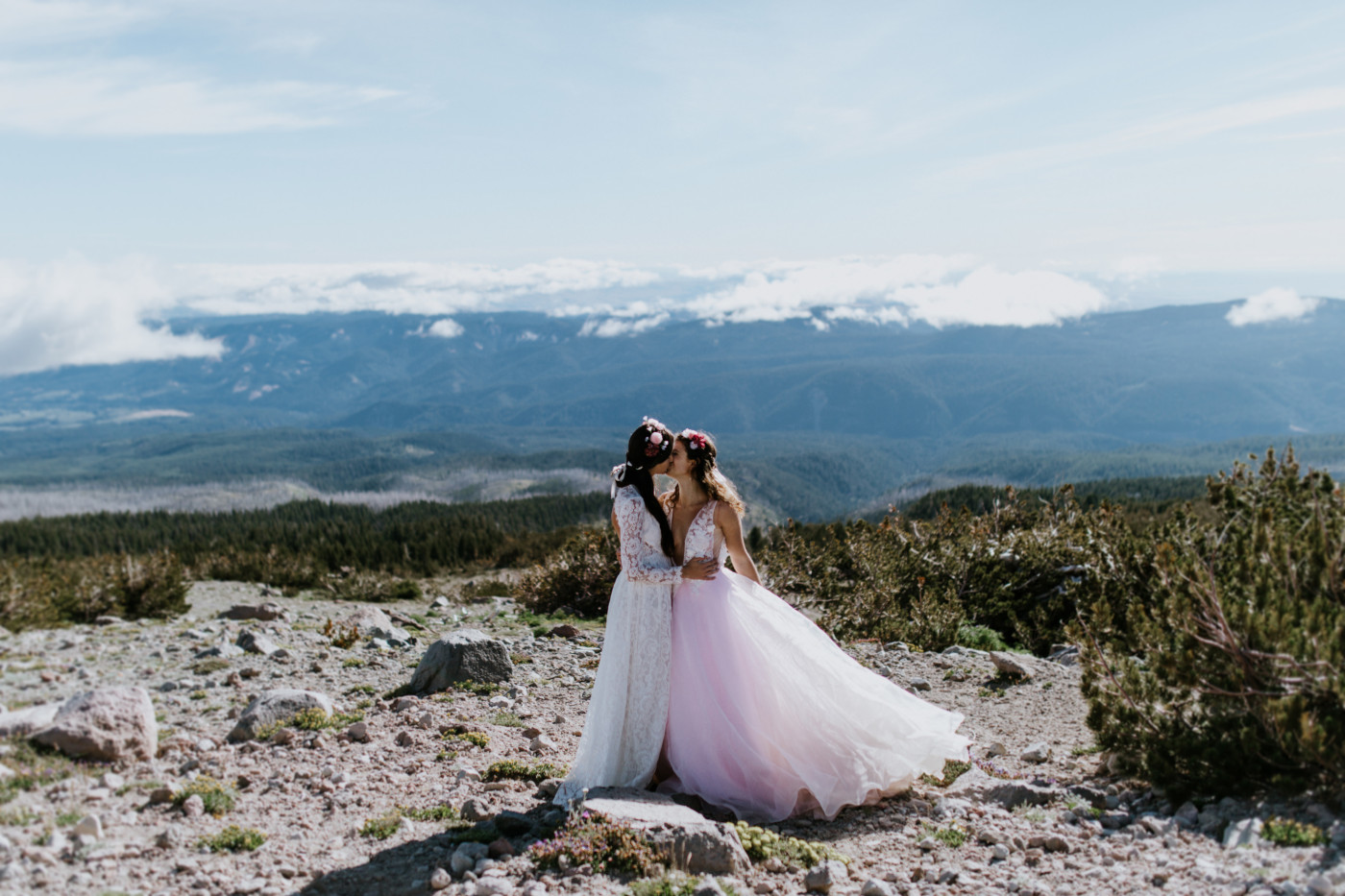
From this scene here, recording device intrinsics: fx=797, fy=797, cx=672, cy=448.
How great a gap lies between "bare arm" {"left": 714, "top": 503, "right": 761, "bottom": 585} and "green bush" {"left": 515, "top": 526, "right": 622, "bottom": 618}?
10.5m

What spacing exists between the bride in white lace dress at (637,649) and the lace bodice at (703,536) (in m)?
0.09

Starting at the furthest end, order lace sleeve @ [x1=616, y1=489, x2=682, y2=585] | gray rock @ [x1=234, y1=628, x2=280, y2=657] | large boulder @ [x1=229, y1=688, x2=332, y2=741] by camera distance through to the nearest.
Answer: gray rock @ [x1=234, y1=628, x2=280, y2=657], large boulder @ [x1=229, y1=688, x2=332, y2=741], lace sleeve @ [x1=616, y1=489, x2=682, y2=585]

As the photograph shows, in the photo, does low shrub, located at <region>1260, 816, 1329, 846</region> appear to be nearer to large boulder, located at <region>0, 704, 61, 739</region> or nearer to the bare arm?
the bare arm

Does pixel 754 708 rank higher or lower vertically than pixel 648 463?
lower

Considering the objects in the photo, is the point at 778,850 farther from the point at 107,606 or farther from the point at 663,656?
the point at 107,606

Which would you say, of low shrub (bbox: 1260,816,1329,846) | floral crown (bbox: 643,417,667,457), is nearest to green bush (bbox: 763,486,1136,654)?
low shrub (bbox: 1260,816,1329,846)

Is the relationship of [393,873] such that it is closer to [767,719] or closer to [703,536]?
[767,719]

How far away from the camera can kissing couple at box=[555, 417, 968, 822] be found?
23.6 ft

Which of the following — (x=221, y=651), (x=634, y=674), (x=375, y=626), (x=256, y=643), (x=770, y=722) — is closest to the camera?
(x=770, y=722)

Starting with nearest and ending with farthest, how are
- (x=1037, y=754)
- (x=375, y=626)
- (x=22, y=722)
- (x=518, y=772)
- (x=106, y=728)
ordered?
1. (x=22, y=722)
2. (x=106, y=728)
3. (x=518, y=772)
4. (x=1037, y=754)
5. (x=375, y=626)

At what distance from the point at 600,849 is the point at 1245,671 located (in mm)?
4939

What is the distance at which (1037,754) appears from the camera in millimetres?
8359

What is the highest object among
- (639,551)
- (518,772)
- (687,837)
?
(639,551)

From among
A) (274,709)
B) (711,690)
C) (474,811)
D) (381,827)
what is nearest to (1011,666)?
(711,690)
